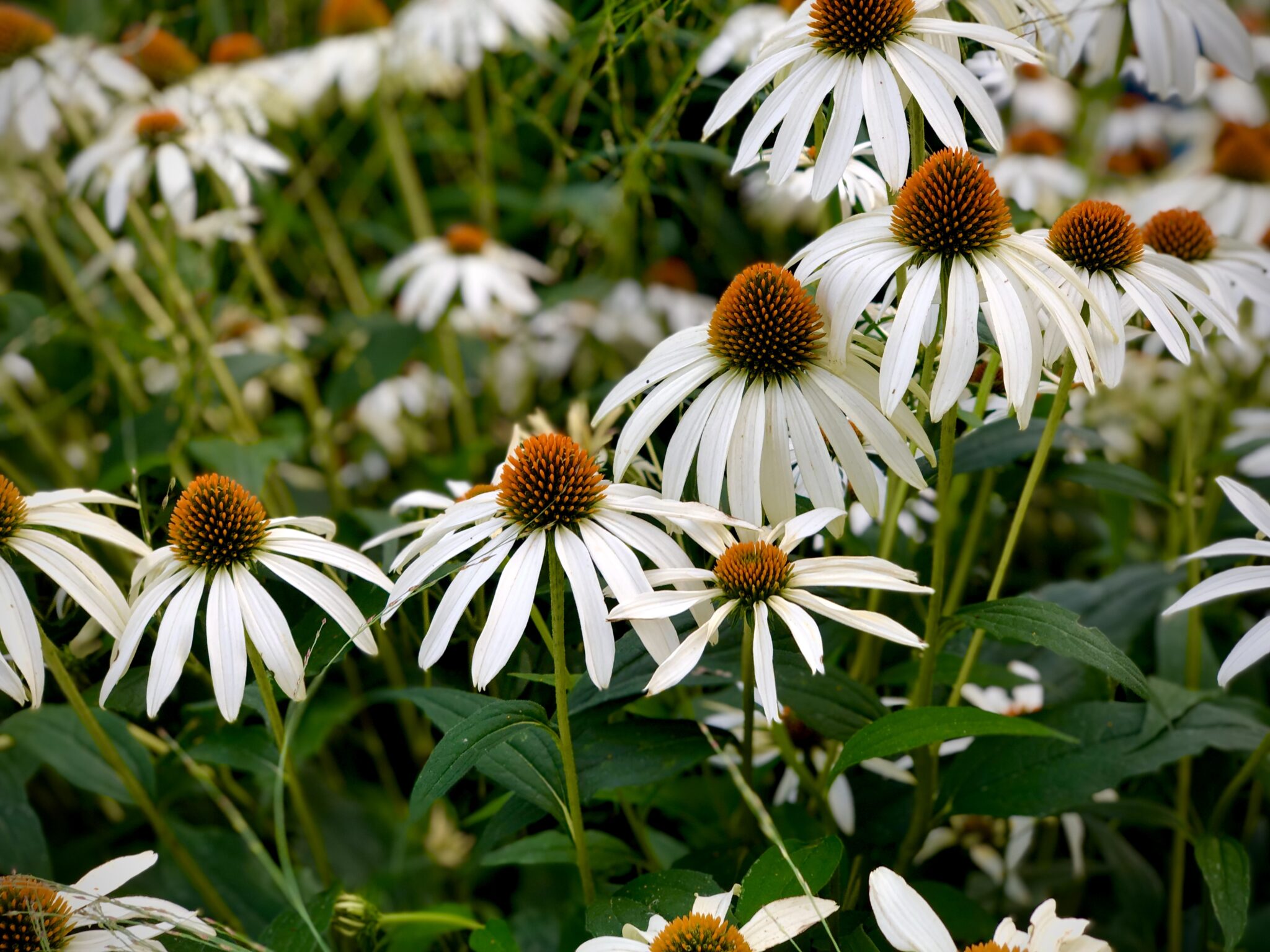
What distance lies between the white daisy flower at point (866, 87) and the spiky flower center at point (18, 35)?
1.20 meters

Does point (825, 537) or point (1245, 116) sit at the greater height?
point (1245, 116)

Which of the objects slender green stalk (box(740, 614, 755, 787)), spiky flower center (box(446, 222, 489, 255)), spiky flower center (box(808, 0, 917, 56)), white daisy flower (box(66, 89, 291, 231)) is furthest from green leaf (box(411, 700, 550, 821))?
spiky flower center (box(446, 222, 489, 255))

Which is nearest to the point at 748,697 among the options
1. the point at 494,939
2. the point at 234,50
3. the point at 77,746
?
the point at 494,939

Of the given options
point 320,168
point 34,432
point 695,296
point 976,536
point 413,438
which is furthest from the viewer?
point 695,296

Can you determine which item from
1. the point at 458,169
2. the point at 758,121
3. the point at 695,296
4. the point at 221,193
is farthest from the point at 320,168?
the point at 758,121

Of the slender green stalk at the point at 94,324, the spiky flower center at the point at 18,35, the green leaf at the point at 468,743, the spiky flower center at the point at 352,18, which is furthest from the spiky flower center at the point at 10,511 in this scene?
the spiky flower center at the point at 352,18

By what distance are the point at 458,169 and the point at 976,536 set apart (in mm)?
1536

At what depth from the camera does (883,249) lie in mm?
624

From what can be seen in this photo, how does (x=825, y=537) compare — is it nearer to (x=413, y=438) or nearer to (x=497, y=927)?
(x=497, y=927)

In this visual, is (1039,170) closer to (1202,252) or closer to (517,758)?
(1202,252)

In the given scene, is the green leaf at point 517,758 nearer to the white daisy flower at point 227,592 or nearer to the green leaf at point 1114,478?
the white daisy flower at point 227,592

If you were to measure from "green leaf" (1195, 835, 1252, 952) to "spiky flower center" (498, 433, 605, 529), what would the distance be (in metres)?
0.50

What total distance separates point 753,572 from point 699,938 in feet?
0.63

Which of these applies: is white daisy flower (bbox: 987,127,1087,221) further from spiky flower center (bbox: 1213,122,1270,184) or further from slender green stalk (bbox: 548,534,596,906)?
slender green stalk (bbox: 548,534,596,906)
